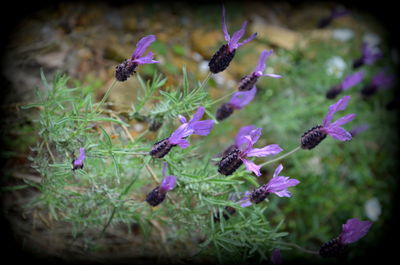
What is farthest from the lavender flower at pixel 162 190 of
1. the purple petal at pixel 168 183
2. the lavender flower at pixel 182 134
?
the lavender flower at pixel 182 134

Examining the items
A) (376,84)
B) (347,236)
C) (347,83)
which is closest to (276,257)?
(347,236)

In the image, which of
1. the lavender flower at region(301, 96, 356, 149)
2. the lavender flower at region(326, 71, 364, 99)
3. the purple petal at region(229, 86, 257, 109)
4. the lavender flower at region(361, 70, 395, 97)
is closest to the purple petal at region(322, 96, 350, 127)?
the lavender flower at region(301, 96, 356, 149)

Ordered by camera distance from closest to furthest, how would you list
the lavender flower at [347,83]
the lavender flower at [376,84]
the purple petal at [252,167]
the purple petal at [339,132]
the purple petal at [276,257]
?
the purple petal at [252,167] < the purple petal at [339,132] < the purple petal at [276,257] < the lavender flower at [347,83] < the lavender flower at [376,84]

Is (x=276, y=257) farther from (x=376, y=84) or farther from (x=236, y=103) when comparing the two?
(x=376, y=84)

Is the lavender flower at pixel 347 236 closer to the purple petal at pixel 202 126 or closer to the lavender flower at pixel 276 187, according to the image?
the lavender flower at pixel 276 187

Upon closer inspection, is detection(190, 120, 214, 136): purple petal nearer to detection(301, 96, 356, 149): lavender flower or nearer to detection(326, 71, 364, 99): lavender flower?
detection(301, 96, 356, 149): lavender flower

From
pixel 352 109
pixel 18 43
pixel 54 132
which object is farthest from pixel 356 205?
pixel 18 43
